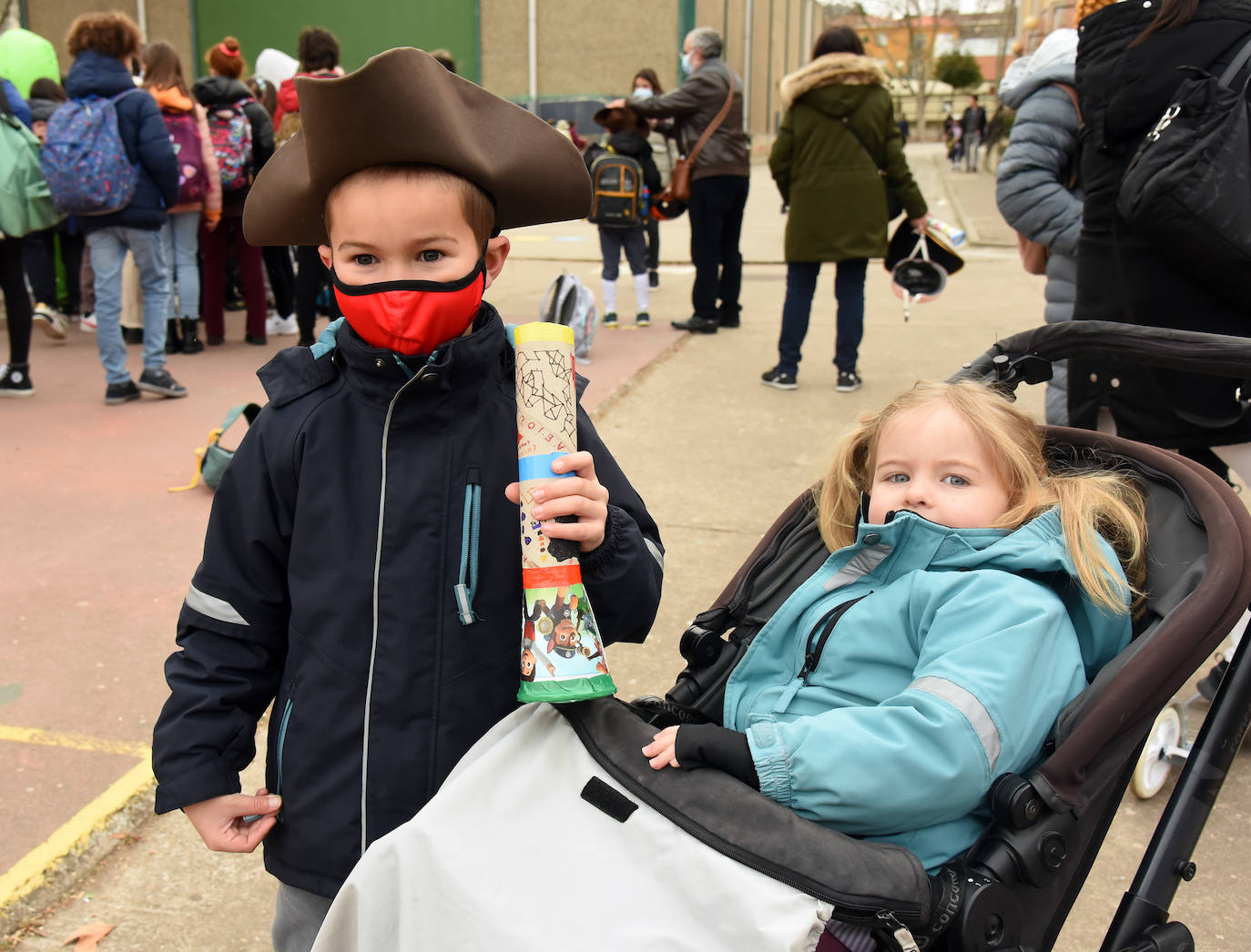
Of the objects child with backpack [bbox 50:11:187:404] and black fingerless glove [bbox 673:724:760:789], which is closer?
black fingerless glove [bbox 673:724:760:789]

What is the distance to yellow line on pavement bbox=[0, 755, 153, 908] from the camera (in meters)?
2.45

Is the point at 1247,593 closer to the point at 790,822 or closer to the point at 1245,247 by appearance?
the point at 790,822

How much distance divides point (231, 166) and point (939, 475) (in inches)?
265

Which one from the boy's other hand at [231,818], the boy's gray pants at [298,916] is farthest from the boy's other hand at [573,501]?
the boy's gray pants at [298,916]

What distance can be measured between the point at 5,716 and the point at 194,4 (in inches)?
1201

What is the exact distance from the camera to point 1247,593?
1649 mm

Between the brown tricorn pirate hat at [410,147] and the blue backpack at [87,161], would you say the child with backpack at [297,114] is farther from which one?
the brown tricorn pirate hat at [410,147]

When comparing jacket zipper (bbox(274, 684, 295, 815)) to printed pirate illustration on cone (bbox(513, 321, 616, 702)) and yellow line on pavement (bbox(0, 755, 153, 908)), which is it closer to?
printed pirate illustration on cone (bbox(513, 321, 616, 702))

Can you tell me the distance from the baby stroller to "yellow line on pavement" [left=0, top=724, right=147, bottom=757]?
1775 millimetres

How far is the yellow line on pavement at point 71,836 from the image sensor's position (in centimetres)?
245

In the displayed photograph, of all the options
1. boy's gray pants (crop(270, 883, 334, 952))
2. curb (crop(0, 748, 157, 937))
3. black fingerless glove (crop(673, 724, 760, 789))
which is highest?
black fingerless glove (crop(673, 724, 760, 789))

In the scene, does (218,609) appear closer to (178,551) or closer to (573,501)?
(573,501)

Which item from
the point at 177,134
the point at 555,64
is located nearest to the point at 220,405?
the point at 177,134

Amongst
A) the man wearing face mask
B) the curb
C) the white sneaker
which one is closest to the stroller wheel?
the curb
